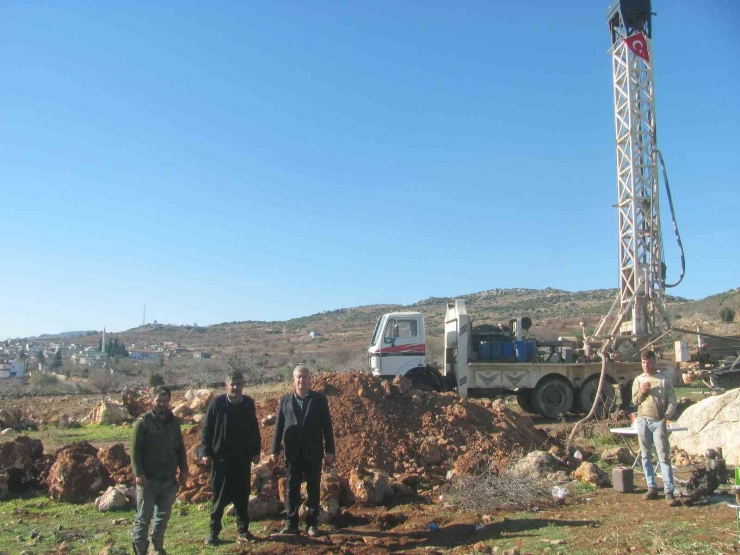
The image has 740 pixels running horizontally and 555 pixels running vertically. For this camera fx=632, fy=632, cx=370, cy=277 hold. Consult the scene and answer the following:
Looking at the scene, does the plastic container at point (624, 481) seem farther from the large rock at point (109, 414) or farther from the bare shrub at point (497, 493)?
the large rock at point (109, 414)

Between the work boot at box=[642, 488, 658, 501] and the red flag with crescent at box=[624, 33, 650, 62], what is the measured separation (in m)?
16.2

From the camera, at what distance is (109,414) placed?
17797mm

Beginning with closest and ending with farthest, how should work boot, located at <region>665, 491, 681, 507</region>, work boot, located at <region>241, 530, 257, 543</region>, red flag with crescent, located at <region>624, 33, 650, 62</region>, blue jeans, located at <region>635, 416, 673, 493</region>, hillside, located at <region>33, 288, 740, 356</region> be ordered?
work boot, located at <region>241, 530, 257, 543</region> → work boot, located at <region>665, 491, 681, 507</region> → blue jeans, located at <region>635, 416, 673, 493</region> → red flag with crescent, located at <region>624, 33, 650, 62</region> → hillside, located at <region>33, 288, 740, 356</region>

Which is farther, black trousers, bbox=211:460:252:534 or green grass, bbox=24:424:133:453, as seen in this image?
green grass, bbox=24:424:133:453

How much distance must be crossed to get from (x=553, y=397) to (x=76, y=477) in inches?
458

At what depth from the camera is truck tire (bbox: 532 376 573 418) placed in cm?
1620

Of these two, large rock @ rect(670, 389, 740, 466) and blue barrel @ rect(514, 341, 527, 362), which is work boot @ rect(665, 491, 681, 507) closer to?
large rock @ rect(670, 389, 740, 466)

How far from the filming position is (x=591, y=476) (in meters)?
8.09

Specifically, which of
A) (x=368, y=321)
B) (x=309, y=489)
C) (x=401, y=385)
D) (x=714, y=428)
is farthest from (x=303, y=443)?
(x=368, y=321)

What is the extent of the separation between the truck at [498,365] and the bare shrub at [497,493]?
7455 mm

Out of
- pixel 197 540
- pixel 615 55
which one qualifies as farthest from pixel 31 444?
pixel 615 55

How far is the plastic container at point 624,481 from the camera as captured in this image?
766 centimetres

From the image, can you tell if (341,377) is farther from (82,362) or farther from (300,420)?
(82,362)

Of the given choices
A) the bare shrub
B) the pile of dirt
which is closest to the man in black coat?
the pile of dirt
